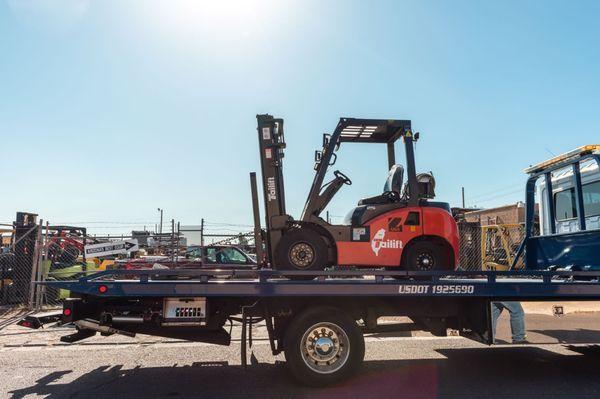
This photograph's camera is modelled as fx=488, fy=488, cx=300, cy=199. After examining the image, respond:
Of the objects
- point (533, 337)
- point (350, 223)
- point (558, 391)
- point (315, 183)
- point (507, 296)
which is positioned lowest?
point (558, 391)

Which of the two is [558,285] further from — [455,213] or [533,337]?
[455,213]

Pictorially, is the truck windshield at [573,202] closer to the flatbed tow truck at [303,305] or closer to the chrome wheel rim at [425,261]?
the flatbed tow truck at [303,305]

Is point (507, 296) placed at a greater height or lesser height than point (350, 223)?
lesser

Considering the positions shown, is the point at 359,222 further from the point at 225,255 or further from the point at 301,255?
the point at 225,255

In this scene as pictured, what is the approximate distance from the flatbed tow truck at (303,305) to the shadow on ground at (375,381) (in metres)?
0.38

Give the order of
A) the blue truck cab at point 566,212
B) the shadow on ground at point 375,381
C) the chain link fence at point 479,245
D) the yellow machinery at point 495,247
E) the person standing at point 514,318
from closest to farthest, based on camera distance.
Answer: the shadow on ground at point 375,381, the person standing at point 514,318, the blue truck cab at point 566,212, the yellow machinery at point 495,247, the chain link fence at point 479,245

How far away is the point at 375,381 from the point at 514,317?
1885 millimetres

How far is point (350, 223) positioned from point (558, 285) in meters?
2.68

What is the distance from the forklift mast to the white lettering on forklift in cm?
197

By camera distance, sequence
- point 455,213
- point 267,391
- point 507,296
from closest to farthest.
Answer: point 267,391 < point 507,296 < point 455,213

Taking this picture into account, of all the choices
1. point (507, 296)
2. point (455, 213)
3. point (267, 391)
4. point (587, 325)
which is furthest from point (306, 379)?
point (455, 213)

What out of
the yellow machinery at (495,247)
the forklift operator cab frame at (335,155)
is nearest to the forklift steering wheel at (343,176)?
the forklift operator cab frame at (335,155)

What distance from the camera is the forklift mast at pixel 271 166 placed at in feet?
22.6

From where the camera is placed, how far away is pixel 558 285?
5891 millimetres
